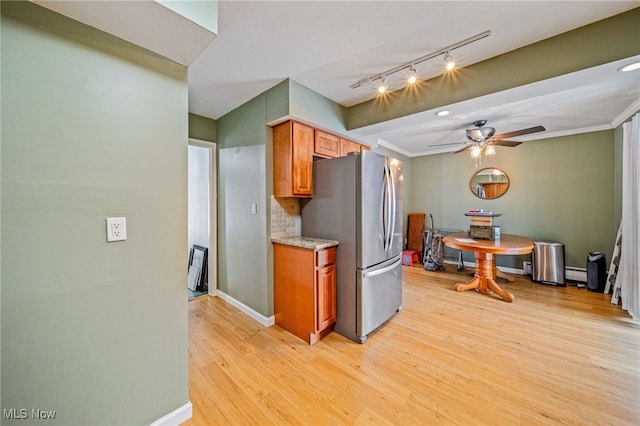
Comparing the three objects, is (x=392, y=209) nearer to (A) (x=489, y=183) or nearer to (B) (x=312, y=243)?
(B) (x=312, y=243)

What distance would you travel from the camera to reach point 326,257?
2342mm

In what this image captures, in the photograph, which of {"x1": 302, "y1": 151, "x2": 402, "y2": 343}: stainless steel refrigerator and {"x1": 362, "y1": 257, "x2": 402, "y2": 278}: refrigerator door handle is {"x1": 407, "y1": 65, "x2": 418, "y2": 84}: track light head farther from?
{"x1": 362, "y1": 257, "x2": 402, "y2": 278}: refrigerator door handle

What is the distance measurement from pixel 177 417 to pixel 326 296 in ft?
4.49

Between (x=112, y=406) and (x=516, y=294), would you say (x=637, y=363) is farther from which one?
(x=112, y=406)

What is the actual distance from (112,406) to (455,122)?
14.2ft

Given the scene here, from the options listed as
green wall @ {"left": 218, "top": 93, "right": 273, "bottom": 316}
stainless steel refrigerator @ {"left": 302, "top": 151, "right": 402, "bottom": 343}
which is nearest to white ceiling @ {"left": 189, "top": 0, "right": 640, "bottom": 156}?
green wall @ {"left": 218, "top": 93, "right": 273, "bottom": 316}

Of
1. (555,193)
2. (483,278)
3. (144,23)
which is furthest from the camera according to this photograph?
(555,193)

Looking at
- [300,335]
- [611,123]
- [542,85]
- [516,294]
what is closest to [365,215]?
[300,335]

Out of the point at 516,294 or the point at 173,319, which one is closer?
the point at 173,319

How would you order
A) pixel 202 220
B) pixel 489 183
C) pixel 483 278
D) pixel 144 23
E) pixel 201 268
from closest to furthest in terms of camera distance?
1. pixel 144 23
2. pixel 483 278
3. pixel 201 268
4. pixel 202 220
5. pixel 489 183

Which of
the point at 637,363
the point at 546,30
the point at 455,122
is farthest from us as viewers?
the point at 455,122

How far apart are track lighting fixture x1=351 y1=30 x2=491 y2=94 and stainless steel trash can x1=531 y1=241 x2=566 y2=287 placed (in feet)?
11.8

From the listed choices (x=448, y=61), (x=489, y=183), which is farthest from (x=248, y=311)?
(x=489, y=183)

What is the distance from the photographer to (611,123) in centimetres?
350
